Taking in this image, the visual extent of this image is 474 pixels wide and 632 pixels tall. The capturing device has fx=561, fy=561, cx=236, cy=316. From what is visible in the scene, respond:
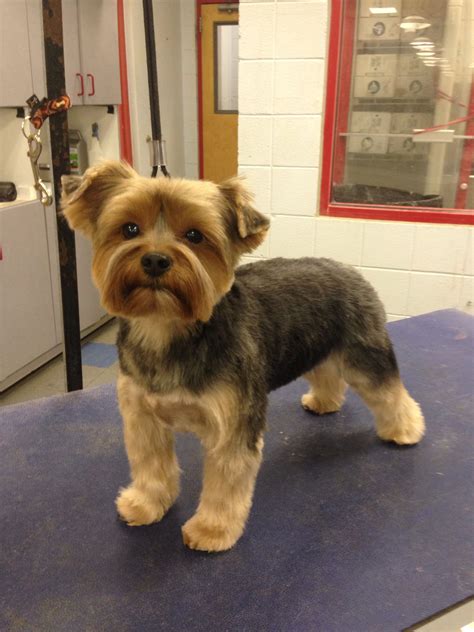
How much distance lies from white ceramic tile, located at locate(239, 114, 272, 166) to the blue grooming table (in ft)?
4.63

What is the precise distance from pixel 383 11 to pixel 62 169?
1.77 meters

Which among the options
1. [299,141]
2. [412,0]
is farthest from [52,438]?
[412,0]

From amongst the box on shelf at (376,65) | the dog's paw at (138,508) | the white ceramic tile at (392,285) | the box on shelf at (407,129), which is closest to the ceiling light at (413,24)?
the box on shelf at (376,65)

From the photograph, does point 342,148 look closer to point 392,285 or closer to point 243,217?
point 392,285

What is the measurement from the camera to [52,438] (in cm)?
147

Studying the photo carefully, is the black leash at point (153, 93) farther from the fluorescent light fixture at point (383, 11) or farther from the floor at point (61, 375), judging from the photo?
the floor at point (61, 375)

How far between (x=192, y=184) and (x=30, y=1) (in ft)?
8.26

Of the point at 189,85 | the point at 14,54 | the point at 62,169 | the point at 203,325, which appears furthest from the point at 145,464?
the point at 189,85

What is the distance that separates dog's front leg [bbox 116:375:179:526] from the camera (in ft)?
3.79

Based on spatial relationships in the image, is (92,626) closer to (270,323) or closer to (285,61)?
(270,323)

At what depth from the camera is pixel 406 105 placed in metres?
2.60

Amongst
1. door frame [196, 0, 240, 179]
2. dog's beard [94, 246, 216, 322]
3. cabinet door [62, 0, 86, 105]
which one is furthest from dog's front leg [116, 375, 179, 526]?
door frame [196, 0, 240, 179]

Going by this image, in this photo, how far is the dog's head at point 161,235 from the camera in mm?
932

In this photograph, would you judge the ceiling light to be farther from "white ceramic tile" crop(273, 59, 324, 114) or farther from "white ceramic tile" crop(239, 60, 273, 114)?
"white ceramic tile" crop(239, 60, 273, 114)
